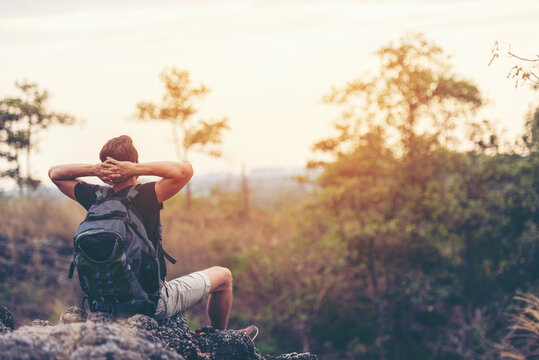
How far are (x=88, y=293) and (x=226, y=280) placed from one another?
1.00 metres

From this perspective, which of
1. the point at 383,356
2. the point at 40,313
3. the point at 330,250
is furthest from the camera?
the point at 330,250

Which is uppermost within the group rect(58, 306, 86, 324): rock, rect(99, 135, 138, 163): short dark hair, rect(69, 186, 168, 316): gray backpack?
rect(99, 135, 138, 163): short dark hair

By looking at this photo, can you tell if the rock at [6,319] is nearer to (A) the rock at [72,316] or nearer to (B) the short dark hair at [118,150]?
(A) the rock at [72,316]

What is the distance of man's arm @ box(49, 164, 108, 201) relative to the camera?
324 centimetres

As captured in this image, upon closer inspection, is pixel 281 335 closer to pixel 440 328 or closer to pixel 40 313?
pixel 440 328

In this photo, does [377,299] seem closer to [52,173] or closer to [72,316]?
[72,316]

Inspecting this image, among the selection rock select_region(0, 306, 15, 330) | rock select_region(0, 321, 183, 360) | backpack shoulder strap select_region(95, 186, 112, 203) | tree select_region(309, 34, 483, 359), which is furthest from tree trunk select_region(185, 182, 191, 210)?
rock select_region(0, 321, 183, 360)

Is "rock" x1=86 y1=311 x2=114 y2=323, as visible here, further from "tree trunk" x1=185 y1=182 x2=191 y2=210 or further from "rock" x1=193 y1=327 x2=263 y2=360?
"tree trunk" x1=185 y1=182 x2=191 y2=210

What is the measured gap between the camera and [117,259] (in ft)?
9.64

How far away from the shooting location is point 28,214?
11516mm

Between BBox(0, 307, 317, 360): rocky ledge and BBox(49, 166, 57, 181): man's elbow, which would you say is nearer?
BBox(0, 307, 317, 360): rocky ledge

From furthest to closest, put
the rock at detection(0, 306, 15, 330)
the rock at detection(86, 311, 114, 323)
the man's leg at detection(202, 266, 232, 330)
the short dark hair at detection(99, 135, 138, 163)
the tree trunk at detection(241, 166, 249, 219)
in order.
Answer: the tree trunk at detection(241, 166, 249, 219) < the man's leg at detection(202, 266, 232, 330) < the rock at detection(0, 306, 15, 330) < the short dark hair at detection(99, 135, 138, 163) < the rock at detection(86, 311, 114, 323)

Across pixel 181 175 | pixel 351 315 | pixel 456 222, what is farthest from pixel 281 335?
pixel 181 175

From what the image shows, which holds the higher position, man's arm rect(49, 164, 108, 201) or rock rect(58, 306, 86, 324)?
man's arm rect(49, 164, 108, 201)
